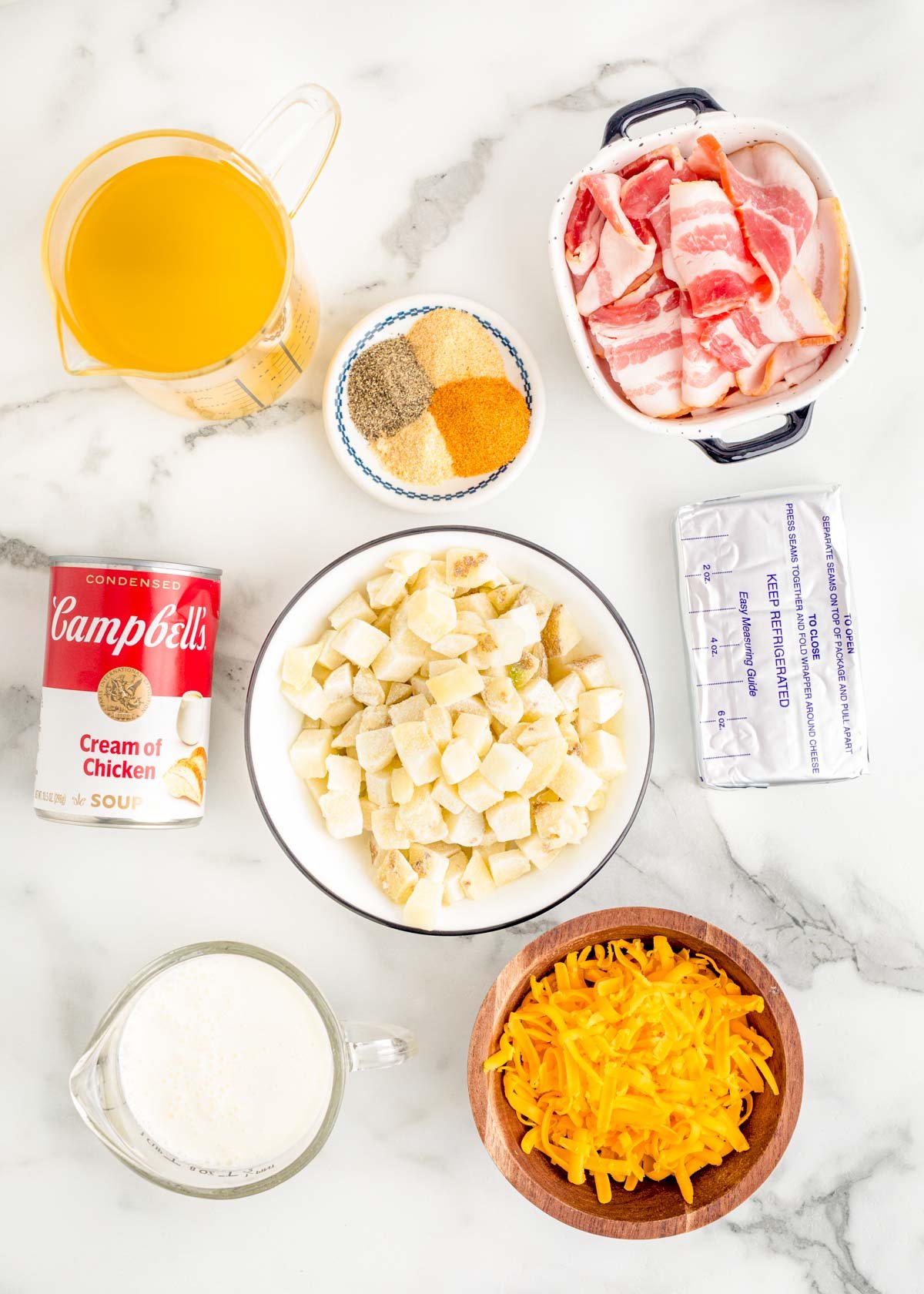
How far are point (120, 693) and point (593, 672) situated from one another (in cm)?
58

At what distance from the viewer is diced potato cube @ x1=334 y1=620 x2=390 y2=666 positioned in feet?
3.91

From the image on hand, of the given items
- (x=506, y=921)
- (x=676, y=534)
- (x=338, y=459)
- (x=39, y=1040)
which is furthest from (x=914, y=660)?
(x=39, y=1040)

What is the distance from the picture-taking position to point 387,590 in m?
1.20

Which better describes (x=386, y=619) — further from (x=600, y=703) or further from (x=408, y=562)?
(x=600, y=703)

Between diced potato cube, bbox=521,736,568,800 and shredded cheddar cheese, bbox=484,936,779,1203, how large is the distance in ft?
0.72

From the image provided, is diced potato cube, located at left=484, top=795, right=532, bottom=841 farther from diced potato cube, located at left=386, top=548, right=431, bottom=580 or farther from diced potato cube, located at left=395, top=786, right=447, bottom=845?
diced potato cube, located at left=386, top=548, right=431, bottom=580

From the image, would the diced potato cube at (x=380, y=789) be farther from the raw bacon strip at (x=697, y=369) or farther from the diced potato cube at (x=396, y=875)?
the raw bacon strip at (x=697, y=369)

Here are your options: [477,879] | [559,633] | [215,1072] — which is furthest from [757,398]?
[215,1072]

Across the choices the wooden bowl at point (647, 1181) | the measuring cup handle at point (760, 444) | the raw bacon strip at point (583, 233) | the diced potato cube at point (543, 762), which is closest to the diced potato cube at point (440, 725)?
the diced potato cube at point (543, 762)

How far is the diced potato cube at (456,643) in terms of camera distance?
3.88ft

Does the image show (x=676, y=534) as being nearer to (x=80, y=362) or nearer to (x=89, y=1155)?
(x=80, y=362)

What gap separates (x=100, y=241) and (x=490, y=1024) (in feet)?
3.42

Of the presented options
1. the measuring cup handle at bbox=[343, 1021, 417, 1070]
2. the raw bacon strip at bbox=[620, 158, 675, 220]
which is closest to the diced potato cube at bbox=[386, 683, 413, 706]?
the measuring cup handle at bbox=[343, 1021, 417, 1070]

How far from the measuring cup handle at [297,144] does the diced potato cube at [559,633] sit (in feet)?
1.98
